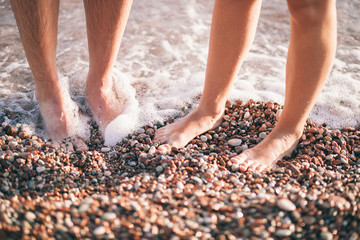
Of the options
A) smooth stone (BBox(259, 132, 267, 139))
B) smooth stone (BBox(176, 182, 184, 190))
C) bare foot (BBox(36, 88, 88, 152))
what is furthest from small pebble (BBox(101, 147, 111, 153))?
smooth stone (BBox(259, 132, 267, 139))

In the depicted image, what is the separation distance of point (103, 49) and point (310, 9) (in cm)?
156

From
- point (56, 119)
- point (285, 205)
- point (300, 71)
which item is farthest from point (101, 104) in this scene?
point (285, 205)

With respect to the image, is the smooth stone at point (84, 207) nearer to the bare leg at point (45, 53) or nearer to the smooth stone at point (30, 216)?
the smooth stone at point (30, 216)

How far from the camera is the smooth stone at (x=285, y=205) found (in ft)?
5.33

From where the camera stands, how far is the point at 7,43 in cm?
368

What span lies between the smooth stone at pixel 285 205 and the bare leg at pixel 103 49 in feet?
5.03

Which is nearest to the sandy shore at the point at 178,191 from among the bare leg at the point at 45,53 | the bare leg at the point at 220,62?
the bare leg at the point at 220,62

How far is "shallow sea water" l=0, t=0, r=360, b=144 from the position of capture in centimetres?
289

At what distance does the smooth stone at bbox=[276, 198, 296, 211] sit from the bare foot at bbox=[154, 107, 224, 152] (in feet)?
2.82

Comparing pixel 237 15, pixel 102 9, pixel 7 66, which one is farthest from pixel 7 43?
pixel 237 15

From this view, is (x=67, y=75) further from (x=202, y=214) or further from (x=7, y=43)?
(x=202, y=214)

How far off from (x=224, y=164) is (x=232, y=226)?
577 millimetres

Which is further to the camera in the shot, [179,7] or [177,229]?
[179,7]

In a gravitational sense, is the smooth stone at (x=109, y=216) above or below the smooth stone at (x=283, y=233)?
above
